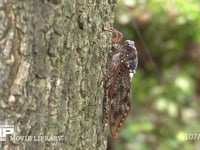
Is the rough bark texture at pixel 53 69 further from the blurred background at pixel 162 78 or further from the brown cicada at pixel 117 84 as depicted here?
the blurred background at pixel 162 78

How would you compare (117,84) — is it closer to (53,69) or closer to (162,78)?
(53,69)

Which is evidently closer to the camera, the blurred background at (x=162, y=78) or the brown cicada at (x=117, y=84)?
the brown cicada at (x=117, y=84)

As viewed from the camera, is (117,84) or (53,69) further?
(117,84)

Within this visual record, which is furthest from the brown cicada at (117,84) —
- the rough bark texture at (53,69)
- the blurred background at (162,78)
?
the blurred background at (162,78)

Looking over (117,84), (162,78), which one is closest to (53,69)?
(117,84)

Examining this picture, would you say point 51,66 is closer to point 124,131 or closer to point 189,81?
point 124,131

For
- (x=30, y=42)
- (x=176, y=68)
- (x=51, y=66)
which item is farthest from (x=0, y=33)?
(x=176, y=68)
